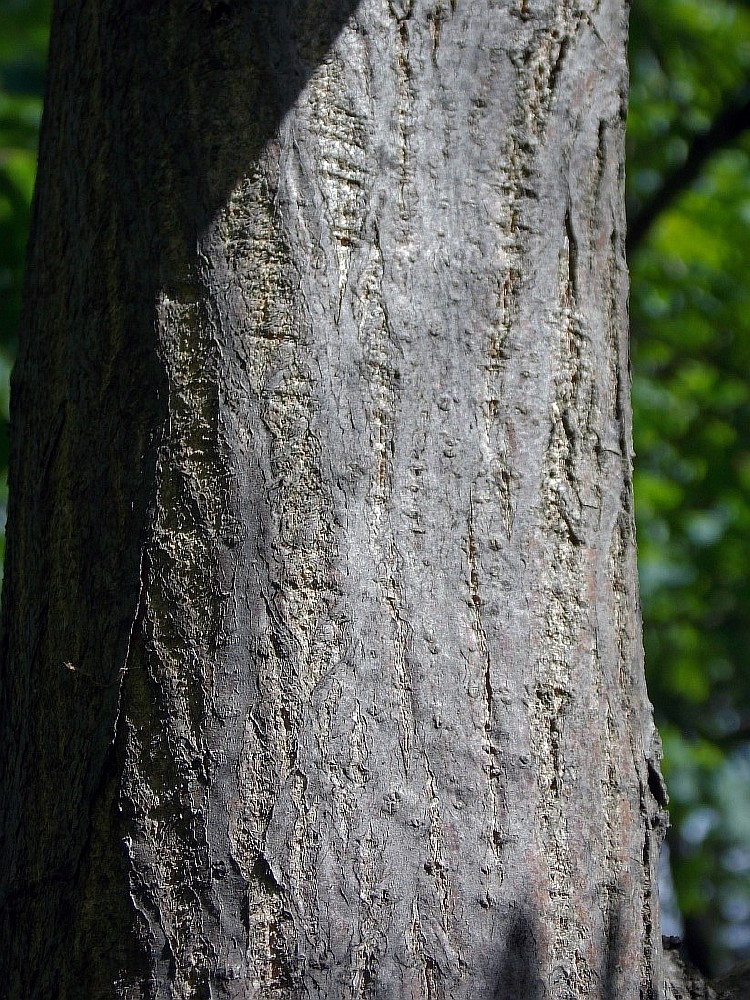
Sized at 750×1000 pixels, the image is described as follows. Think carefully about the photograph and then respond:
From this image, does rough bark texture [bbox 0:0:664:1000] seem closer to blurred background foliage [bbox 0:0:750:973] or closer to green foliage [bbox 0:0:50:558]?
green foliage [bbox 0:0:50:558]

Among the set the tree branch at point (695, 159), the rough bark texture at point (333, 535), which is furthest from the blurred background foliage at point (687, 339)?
the rough bark texture at point (333, 535)

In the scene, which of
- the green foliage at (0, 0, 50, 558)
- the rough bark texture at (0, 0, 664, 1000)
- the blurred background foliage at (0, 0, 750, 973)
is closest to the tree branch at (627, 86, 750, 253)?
the blurred background foliage at (0, 0, 750, 973)

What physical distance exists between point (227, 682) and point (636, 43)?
13.4ft

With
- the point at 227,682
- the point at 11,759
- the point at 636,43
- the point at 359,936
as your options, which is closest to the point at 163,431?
the point at 227,682

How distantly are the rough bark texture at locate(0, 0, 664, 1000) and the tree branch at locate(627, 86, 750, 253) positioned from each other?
301 centimetres

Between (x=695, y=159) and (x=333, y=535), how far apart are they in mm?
3719

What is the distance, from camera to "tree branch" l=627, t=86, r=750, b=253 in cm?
391

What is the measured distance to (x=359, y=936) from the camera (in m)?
0.98

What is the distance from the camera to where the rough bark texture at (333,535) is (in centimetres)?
101

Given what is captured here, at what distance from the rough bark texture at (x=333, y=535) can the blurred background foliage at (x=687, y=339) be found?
2.49 meters

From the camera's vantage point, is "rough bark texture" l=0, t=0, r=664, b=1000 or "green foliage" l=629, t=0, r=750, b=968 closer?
"rough bark texture" l=0, t=0, r=664, b=1000

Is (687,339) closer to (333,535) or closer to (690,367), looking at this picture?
(690,367)

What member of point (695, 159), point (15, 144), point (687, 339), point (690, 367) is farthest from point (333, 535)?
point (690, 367)

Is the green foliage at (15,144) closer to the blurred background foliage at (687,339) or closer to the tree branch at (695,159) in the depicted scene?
the blurred background foliage at (687,339)
